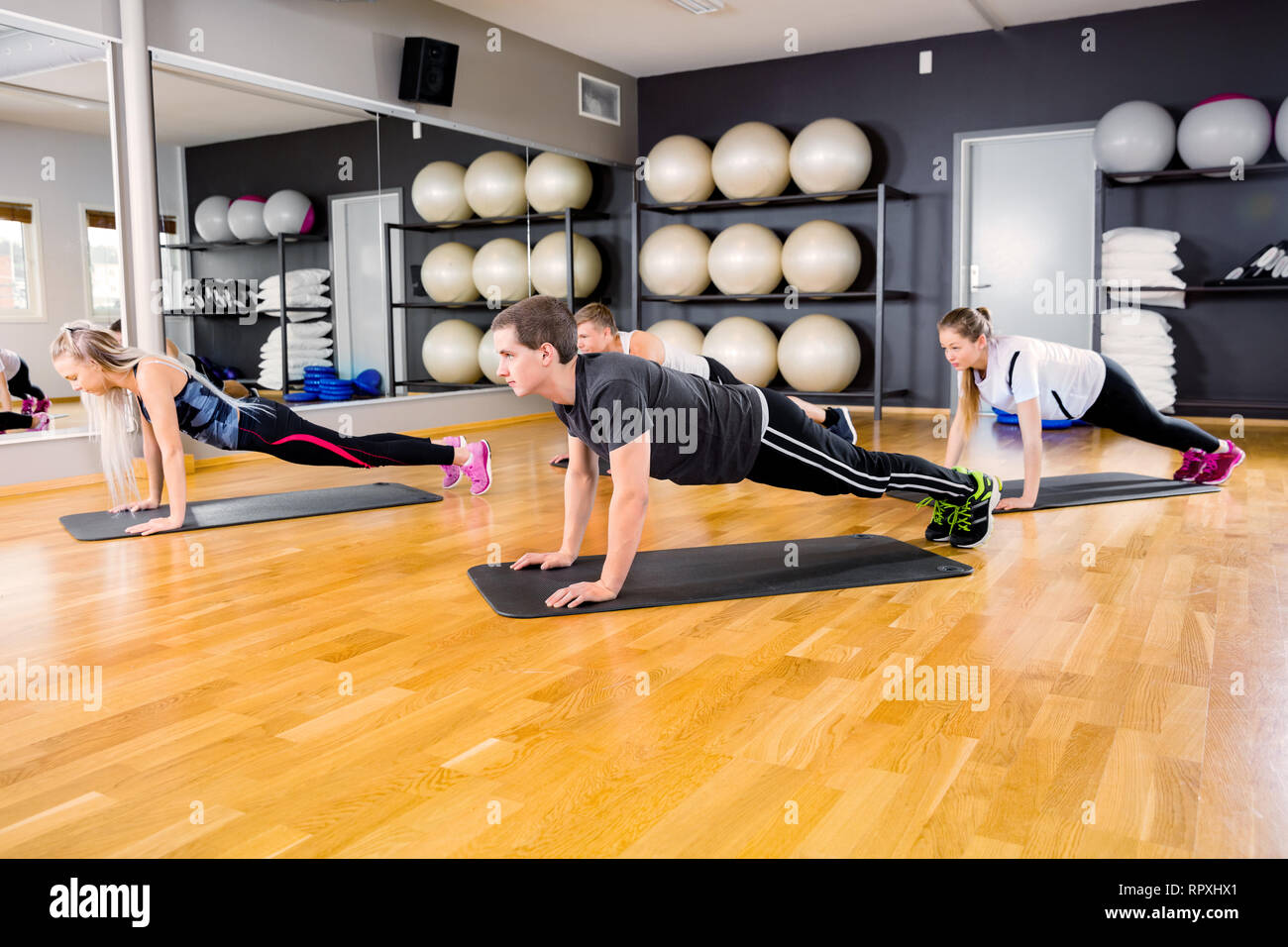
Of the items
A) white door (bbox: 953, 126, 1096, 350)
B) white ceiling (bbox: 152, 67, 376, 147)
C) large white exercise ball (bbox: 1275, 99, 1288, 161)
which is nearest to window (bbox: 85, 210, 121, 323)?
white ceiling (bbox: 152, 67, 376, 147)

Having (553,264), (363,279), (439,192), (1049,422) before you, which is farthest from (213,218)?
(1049,422)

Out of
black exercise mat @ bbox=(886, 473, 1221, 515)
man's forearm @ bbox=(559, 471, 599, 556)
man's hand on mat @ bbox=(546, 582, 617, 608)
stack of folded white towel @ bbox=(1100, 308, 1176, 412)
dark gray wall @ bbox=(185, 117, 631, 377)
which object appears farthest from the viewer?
stack of folded white towel @ bbox=(1100, 308, 1176, 412)

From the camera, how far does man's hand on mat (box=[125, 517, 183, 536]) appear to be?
3070 mm

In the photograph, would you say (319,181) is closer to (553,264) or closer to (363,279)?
(363,279)

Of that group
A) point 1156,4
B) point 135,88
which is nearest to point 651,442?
point 135,88

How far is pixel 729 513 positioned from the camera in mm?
3461

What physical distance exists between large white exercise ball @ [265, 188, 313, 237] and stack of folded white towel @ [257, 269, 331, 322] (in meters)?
0.21

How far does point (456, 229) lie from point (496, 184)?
1.20 ft

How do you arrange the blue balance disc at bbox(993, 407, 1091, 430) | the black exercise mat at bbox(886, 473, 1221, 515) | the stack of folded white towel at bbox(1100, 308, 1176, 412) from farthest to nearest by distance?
the blue balance disc at bbox(993, 407, 1091, 430), the stack of folded white towel at bbox(1100, 308, 1176, 412), the black exercise mat at bbox(886, 473, 1221, 515)

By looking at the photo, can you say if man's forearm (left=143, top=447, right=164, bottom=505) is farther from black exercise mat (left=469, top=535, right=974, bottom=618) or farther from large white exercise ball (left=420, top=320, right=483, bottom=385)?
large white exercise ball (left=420, top=320, right=483, bottom=385)

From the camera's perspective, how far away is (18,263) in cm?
388

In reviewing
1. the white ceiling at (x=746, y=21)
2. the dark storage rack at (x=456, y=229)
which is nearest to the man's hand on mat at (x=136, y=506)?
the dark storage rack at (x=456, y=229)
